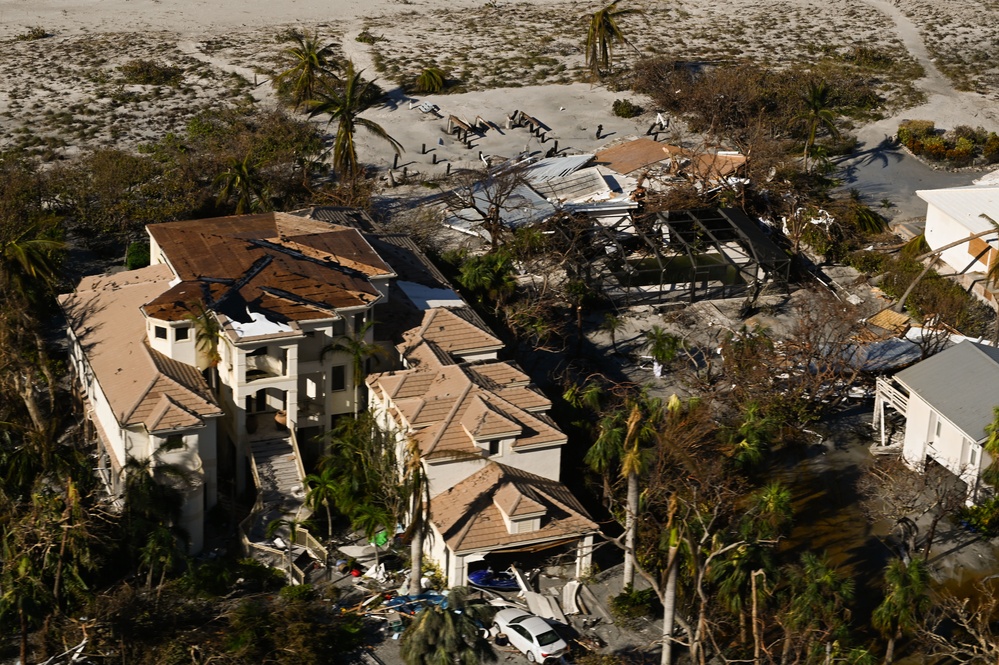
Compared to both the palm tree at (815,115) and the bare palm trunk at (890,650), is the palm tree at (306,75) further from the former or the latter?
the bare palm trunk at (890,650)

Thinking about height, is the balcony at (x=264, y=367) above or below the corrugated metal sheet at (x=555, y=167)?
above

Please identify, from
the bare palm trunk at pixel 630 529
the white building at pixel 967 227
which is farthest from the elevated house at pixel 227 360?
the white building at pixel 967 227

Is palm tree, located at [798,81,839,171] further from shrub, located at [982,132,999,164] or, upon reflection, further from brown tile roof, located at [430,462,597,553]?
brown tile roof, located at [430,462,597,553]

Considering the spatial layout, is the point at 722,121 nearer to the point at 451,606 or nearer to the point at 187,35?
the point at 187,35

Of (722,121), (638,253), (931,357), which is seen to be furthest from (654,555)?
(722,121)

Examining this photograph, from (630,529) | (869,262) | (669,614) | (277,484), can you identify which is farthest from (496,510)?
(869,262)

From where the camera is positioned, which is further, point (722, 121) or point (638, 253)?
point (722, 121)
